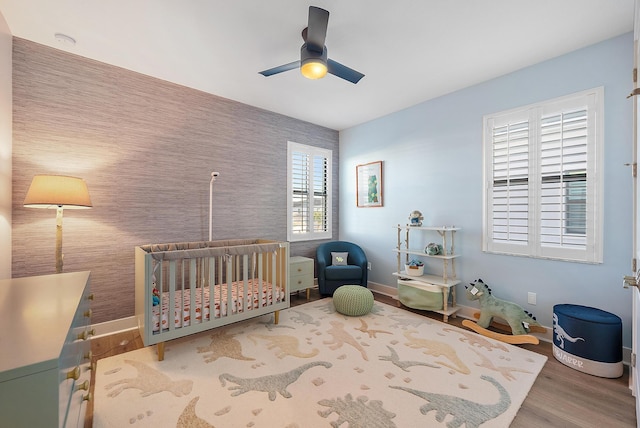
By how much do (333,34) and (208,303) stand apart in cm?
262

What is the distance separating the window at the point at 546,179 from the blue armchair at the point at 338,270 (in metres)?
1.62

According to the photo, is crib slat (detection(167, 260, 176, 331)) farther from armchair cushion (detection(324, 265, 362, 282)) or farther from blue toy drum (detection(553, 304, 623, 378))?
blue toy drum (detection(553, 304, 623, 378))

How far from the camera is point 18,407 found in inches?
25.0

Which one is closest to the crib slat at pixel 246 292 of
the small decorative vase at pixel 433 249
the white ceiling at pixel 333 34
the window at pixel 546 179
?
the white ceiling at pixel 333 34

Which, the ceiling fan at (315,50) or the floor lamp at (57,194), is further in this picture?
the floor lamp at (57,194)

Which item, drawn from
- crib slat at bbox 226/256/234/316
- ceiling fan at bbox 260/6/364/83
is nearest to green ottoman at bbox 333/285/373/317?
crib slat at bbox 226/256/234/316

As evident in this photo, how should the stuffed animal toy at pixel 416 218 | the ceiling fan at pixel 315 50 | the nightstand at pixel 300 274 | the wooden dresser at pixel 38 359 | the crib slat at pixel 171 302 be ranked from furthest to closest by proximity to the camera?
the nightstand at pixel 300 274 < the stuffed animal toy at pixel 416 218 < the crib slat at pixel 171 302 < the ceiling fan at pixel 315 50 < the wooden dresser at pixel 38 359

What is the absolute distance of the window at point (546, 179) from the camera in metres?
2.36

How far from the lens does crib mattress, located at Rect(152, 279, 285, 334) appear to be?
2.23m

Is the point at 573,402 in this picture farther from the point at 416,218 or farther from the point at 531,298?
the point at 416,218

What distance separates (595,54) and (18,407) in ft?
13.3

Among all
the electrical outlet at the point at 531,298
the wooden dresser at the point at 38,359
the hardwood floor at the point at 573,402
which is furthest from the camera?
the electrical outlet at the point at 531,298

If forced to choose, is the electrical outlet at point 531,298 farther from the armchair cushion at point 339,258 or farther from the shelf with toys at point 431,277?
the armchair cushion at point 339,258

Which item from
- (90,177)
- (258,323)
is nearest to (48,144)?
(90,177)
